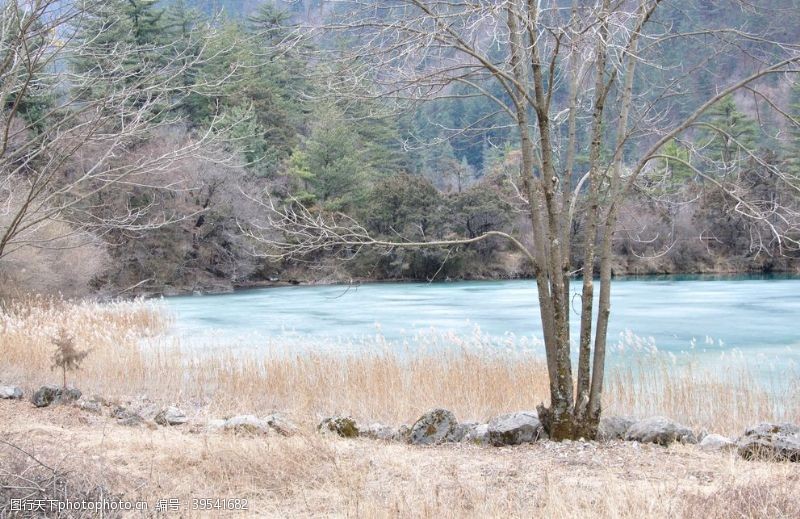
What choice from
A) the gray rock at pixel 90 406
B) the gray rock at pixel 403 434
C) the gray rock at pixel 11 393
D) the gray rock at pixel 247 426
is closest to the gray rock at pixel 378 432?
the gray rock at pixel 403 434

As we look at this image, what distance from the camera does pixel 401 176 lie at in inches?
1358

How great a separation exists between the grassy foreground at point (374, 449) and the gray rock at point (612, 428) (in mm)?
202

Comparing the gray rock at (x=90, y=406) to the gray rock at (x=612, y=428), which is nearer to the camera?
the gray rock at (x=612, y=428)

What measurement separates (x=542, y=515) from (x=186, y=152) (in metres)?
2.98

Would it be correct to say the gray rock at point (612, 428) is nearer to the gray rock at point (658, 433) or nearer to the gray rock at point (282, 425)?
the gray rock at point (658, 433)

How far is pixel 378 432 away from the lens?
20.1 ft

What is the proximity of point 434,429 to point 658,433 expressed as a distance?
5.58 feet

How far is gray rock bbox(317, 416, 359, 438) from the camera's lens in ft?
19.7

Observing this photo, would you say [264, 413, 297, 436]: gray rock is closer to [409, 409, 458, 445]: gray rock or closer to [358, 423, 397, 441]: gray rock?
[358, 423, 397, 441]: gray rock

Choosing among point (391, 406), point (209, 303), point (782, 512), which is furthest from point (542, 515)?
point (209, 303)

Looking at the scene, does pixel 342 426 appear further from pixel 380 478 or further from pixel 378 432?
pixel 380 478

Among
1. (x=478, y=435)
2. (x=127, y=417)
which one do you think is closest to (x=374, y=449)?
(x=478, y=435)

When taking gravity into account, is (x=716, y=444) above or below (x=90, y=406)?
below

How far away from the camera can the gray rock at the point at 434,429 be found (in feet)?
18.9
